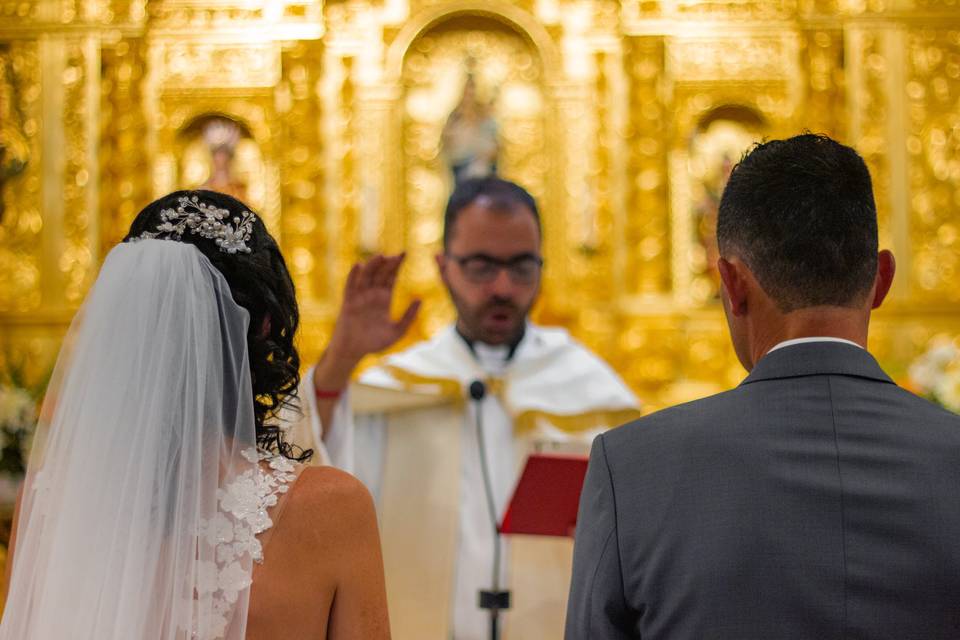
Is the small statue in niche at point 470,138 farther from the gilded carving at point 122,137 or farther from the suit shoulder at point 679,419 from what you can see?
the suit shoulder at point 679,419

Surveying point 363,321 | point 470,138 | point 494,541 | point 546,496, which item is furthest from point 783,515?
point 470,138

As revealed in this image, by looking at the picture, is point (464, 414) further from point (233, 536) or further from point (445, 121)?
point (445, 121)

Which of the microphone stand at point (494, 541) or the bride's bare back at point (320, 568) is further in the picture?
the microphone stand at point (494, 541)

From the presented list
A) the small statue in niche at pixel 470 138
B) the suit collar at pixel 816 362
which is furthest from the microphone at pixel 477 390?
the small statue in niche at pixel 470 138

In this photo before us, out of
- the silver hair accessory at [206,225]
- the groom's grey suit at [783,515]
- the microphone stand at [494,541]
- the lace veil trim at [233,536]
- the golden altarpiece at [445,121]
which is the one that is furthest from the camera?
the golden altarpiece at [445,121]

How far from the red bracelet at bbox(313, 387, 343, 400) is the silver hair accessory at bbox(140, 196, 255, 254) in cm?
126

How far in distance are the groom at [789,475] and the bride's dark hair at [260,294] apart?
61 centimetres

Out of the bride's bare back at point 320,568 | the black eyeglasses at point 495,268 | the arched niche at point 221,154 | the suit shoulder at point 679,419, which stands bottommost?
the bride's bare back at point 320,568

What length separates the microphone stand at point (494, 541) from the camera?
10.5ft

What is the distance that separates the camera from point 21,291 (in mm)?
7406

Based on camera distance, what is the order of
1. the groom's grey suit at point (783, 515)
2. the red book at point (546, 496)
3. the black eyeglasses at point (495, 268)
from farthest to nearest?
the black eyeglasses at point (495, 268), the red book at point (546, 496), the groom's grey suit at point (783, 515)

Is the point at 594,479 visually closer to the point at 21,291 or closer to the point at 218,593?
the point at 218,593

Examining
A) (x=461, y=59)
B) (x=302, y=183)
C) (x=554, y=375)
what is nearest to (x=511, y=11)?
(x=461, y=59)

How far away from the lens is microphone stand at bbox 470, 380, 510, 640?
3.20 m
